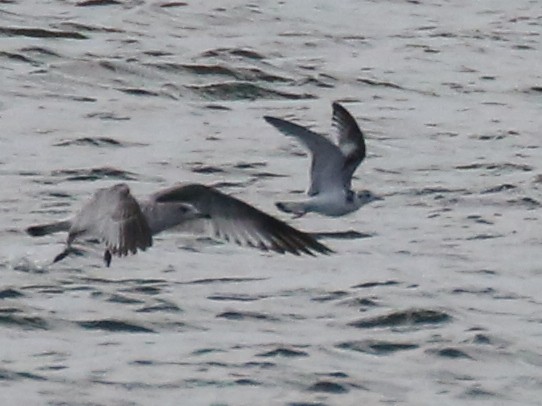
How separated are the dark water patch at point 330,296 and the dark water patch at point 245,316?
47 cm

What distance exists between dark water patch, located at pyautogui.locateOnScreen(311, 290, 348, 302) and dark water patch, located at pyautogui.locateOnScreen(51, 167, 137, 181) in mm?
2917

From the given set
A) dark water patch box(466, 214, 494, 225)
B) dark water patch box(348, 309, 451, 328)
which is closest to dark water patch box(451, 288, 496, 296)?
dark water patch box(348, 309, 451, 328)

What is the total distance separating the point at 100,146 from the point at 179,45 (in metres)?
3.91

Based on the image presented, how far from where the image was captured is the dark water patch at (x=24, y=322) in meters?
12.3

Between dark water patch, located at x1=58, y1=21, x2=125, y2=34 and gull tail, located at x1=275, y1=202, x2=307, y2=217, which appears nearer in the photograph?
gull tail, located at x1=275, y1=202, x2=307, y2=217

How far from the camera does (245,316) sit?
1275 centimetres

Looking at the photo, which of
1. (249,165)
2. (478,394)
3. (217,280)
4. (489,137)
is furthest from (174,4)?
(478,394)

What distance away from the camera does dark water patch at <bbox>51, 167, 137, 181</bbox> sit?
15.7m

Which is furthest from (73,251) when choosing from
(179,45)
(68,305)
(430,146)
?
(179,45)

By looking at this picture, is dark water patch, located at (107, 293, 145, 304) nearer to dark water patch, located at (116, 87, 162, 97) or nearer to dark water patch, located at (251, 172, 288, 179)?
dark water patch, located at (251, 172, 288, 179)

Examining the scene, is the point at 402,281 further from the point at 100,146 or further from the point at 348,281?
the point at 100,146

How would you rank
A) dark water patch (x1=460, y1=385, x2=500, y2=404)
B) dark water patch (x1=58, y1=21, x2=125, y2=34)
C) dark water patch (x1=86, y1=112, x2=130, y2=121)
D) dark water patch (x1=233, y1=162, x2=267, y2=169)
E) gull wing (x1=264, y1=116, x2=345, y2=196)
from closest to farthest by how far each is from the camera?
1. dark water patch (x1=460, y1=385, x2=500, y2=404)
2. gull wing (x1=264, y1=116, x2=345, y2=196)
3. dark water patch (x1=233, y1=162, x2=267, y2=169)
4. dark water patch (x1=86, y1=112, x2=130, y2=121)
5. dark water patch (x1=58, y1=21, x2=125, y2=34)

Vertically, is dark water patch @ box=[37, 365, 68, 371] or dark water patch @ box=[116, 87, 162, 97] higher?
dark water patch @ box=[116, 87, 162, 97]

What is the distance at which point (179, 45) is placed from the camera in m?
20.5
